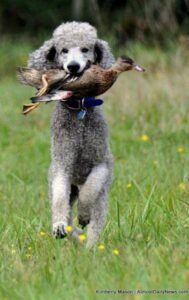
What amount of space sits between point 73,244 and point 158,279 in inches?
49.1

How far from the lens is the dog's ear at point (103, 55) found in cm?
614

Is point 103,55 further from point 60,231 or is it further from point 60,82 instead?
point 60,231

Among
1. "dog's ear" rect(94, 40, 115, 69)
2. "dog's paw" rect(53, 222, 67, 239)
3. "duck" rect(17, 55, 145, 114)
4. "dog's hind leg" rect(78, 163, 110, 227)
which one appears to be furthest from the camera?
"dog's ear" rect(94, 40, 115, 69)

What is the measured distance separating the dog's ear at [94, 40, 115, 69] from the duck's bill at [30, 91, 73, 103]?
507mm

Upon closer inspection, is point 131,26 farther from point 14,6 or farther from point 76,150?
point 76,150

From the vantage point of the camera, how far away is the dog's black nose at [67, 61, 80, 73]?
18.8ft

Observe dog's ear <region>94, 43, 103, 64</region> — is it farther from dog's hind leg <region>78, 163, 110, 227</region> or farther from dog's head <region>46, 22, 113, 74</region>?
dog's hind leg <region>78, 163, 110, 227</region>

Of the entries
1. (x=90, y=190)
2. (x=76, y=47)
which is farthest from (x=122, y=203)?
(x=76, y=47)

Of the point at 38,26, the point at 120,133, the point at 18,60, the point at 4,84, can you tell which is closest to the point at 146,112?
the point at 120,133

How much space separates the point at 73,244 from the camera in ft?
18.4

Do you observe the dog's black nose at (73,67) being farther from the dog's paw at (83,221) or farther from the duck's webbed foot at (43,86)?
the dog's paw at (83,221)

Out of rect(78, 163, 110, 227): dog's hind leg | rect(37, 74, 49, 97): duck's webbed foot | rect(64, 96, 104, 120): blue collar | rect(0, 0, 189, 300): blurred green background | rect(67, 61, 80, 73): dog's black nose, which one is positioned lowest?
rect(0, 0, 189, 300): blurred green background

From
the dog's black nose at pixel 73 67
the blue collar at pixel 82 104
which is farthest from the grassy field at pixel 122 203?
the dog's black nose at pixel 73 67

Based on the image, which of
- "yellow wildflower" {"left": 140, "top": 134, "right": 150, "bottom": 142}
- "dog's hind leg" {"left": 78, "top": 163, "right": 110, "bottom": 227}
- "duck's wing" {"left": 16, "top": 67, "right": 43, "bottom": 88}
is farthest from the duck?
"yellow wildflower" {"left": 140, "top": 134, "right": 150, "bottom": 142}
